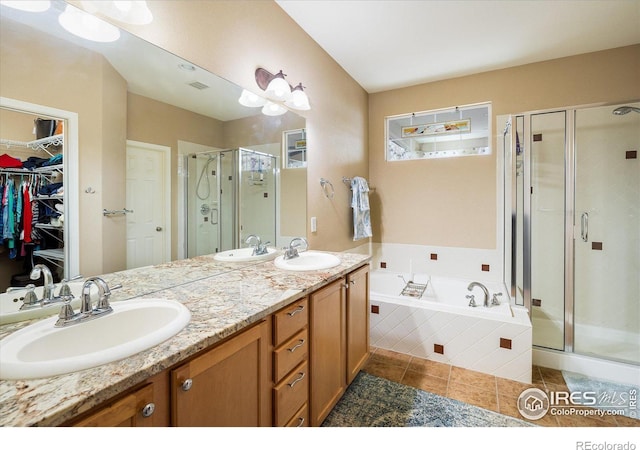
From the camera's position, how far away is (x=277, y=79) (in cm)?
195

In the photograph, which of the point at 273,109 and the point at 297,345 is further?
the point at 273,109

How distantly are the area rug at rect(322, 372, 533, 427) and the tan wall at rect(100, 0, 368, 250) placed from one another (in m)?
1.15

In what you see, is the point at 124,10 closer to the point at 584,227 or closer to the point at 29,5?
the point at 29,5

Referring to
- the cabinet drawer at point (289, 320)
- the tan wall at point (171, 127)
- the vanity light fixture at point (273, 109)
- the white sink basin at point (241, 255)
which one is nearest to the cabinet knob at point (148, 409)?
the cabinet drawer at point (289, 320)

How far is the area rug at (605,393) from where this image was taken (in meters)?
1.74

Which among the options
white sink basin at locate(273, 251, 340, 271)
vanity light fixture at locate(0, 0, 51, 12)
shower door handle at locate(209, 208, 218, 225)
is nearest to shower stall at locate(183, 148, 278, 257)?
shower door handle at locate(209, 208, 218, 225)

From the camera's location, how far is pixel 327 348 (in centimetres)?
151

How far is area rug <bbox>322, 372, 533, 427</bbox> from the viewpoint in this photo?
1.61 metres

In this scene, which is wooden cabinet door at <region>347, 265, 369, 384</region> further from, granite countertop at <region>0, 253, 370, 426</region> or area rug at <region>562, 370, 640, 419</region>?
area rug at <region>562, 370, 640, 419</region>

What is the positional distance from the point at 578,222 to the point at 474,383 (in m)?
1.65

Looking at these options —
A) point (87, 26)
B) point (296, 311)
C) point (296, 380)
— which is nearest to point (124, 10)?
point (87, 26)

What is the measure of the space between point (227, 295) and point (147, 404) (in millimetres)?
522

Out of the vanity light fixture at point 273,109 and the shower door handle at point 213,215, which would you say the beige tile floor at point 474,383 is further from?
the vanity light fixture at point 273,109

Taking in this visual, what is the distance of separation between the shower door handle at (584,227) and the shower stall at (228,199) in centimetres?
260
